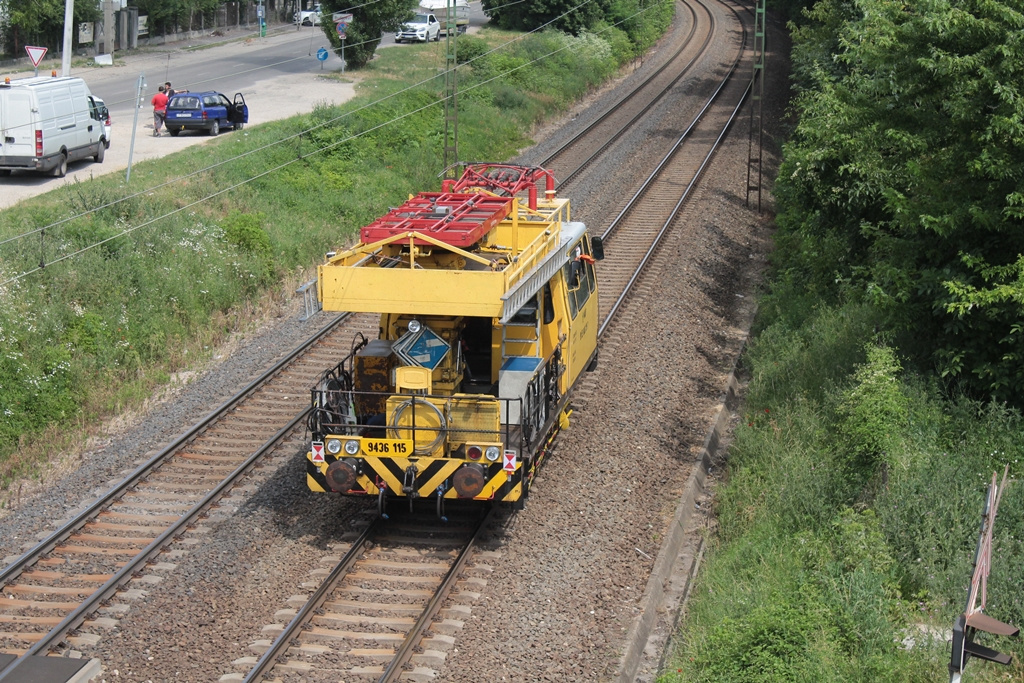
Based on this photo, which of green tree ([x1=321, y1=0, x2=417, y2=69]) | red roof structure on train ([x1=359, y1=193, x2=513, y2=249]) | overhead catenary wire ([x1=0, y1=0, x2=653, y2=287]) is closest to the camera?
red roof structure on train ([x1=359, y1=193, x2=513, y2=249])

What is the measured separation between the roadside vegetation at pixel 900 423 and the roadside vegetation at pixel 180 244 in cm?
927

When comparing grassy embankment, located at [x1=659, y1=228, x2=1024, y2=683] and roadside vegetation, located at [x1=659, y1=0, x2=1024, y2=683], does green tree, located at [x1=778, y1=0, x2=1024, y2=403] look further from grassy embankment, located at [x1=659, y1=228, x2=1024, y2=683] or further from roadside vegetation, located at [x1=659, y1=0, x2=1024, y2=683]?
grassy embankment, located at [x1=659, y1=228, x2=1024, y2=683]

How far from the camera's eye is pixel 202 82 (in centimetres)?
4047

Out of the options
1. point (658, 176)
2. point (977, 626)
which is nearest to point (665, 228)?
point (658, 176)

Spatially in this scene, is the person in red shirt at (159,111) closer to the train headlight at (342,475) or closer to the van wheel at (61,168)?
the van wheel at (61,168)

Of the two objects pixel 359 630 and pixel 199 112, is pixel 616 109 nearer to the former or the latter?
pixel 199 112

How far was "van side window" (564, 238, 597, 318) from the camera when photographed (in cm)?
1440

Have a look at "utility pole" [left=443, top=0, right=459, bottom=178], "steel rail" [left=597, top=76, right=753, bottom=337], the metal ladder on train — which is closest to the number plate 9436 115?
the metal ladder on train

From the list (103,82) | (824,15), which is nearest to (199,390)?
(824,15)

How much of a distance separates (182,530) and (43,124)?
15721 millimetres

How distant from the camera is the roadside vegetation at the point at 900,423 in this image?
9.38 metres

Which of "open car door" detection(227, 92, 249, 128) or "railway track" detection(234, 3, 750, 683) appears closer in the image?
"railway track" detection(234, 3, 750, 683)

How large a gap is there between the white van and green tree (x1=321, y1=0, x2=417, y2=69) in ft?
50.6

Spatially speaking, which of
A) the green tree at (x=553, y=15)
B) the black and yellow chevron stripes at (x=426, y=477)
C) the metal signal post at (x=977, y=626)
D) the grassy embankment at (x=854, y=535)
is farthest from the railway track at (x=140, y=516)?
the green tree at (x=553, y=15)
